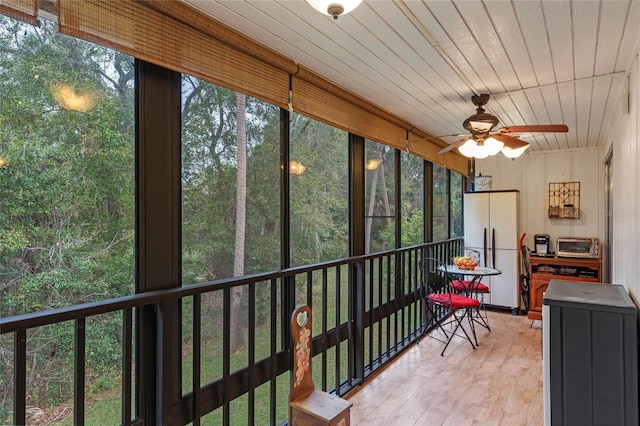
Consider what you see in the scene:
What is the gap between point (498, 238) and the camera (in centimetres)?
504

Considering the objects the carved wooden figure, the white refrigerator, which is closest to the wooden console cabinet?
Answer: the white refrigerator

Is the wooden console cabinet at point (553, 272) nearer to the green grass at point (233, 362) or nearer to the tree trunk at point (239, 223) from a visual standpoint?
the green grass at point (233, 362)

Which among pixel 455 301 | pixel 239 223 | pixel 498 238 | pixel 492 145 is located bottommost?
pixel 455 301

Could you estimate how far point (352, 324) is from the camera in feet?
9.68

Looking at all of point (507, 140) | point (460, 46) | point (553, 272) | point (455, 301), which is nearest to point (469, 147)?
point (507, 140)

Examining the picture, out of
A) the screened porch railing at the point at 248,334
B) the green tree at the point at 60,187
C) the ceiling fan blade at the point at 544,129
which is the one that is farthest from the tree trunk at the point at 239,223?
the ceiling fan blade at the point at 544,129

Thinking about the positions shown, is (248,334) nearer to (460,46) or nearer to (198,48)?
(198,48)

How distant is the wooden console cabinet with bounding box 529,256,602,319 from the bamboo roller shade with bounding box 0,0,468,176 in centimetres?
350

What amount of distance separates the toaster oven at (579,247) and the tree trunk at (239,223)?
14.5ft

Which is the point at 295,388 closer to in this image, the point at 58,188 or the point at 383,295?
the point at 58,188

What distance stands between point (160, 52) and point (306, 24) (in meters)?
0.71

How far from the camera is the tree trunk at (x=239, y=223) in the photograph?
208cm

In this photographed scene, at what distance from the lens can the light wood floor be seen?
2.41m

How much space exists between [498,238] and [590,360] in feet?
11.4
